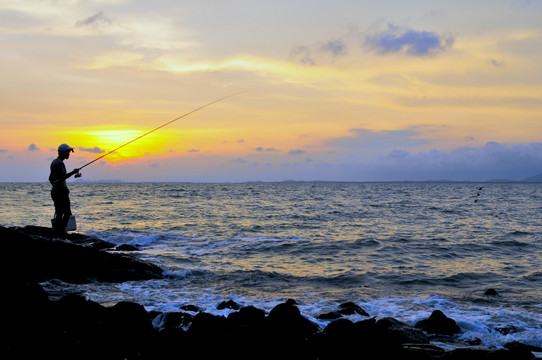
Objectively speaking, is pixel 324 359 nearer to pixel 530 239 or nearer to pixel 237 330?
pixel 237 330

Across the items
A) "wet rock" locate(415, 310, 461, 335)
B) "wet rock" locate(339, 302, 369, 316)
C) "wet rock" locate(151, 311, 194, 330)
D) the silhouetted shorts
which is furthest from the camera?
the silhouetted shorts

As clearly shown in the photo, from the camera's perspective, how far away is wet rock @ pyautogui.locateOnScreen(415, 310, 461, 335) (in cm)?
811

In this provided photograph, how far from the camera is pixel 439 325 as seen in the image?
818 centimetres

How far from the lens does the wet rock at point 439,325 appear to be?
811 centimetres

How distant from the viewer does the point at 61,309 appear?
6656 mm

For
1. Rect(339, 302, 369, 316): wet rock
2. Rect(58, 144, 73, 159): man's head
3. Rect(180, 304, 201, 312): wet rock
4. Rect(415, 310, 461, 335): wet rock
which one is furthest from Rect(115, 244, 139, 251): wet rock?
Rect(415, 310, 461, 335): wet rock

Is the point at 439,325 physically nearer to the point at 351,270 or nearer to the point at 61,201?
the point at 351,270

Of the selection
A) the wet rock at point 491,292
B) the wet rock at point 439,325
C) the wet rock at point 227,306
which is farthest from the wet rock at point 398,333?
the wet rock at point 491,292

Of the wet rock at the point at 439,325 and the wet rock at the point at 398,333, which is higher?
the wet rock at the point at 398,333

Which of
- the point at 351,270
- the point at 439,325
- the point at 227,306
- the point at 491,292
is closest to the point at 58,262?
the point at 227,306

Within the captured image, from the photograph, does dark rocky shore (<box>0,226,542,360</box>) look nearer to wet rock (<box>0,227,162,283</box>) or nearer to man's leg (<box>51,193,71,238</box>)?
wet rock (<box>0,227,162,283</box>)

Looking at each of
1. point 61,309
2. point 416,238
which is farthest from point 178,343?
point 416,238

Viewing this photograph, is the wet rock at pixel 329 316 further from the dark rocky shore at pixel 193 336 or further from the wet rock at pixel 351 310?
the dark rocky shore at pixel 193 336

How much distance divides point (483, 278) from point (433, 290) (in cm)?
249
